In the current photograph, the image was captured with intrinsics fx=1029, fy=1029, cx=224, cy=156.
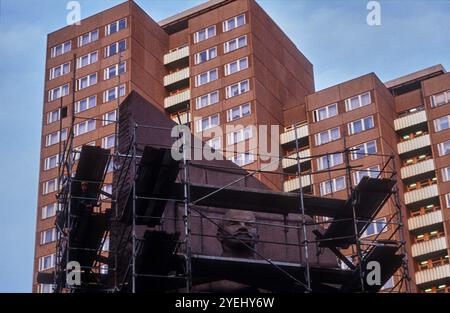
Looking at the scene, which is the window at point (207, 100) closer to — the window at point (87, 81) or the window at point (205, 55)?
the window at point (205, 55)

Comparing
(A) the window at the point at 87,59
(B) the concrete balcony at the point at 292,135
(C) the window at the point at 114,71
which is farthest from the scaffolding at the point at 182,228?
(A) the window at the point at 87,59

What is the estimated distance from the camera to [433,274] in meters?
71.3

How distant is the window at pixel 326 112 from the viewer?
3105 inches

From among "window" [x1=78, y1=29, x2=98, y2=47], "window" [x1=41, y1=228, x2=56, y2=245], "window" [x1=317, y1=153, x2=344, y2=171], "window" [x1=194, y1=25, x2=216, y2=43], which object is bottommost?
"window" [x1=41, y1=228, x2=56, y2=245]

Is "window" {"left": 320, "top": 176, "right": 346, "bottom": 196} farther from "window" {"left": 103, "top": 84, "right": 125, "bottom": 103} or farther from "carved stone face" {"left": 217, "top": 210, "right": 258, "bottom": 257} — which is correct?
"carved stone face" {"left": 217, "top": 210, "right": 258, "bottom": 257}

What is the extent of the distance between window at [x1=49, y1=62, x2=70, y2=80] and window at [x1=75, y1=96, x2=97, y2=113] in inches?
155

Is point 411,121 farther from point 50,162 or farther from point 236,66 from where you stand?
point 50,162

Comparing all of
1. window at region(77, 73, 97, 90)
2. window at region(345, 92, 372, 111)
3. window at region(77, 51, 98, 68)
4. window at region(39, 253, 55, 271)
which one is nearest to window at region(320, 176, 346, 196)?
window at region(345, 92, 372, 111)

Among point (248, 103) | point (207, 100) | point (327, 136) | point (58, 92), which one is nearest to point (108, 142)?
point (207, 100)

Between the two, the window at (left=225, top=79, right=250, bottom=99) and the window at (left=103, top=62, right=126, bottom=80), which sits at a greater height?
the window at (left=103, top=62, right=126, bottom=80)

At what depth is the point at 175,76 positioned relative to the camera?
8538 centimetres

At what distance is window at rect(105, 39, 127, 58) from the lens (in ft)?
274
